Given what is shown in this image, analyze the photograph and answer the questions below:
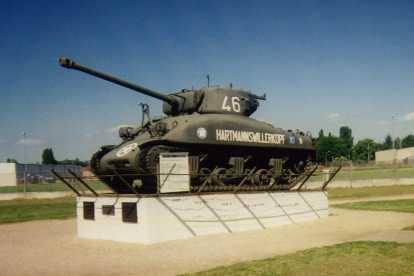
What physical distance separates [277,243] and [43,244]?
6.72m

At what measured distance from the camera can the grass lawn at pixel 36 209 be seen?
78.3 ft

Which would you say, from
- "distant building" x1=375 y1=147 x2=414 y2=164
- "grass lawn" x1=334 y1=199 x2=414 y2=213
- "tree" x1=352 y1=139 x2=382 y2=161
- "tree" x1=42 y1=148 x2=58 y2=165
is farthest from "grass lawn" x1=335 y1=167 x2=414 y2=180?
"tree" x1=42 y1=148 x2=58 y2=165

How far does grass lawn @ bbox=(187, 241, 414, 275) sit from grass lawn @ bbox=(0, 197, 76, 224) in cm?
1527

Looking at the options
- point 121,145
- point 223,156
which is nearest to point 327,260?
point 223,156

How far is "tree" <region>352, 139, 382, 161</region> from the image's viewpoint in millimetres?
136750

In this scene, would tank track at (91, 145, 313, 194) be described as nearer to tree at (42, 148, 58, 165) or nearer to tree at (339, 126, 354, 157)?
tree at (339, 126, 354, 157)

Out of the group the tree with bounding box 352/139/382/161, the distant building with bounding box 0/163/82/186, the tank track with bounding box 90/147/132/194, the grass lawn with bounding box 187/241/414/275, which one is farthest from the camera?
the tree with bounding box 352/139/382/161

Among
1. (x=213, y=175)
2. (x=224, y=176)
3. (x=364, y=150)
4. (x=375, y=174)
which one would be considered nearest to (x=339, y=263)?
(x=213, y=175)

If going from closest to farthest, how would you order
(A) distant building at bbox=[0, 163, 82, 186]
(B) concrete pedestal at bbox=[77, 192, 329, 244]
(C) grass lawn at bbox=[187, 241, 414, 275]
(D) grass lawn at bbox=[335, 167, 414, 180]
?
(C) grass lawn at bbox=[187, 241, 414, 275]
(B) concrete pedestal at bbox=[77, 192, 329, 244]
(D) grass lawn at bbox=[335, 167, 414, 180]
(A) distant building at bbox=[0, 163, 82, 186]

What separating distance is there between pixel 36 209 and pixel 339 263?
2156 centimetres

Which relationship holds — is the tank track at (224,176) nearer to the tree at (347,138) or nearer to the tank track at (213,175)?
the tank track at (213,175)

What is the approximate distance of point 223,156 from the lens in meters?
18.0

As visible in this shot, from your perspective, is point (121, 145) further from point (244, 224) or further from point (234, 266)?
point (234, 266)

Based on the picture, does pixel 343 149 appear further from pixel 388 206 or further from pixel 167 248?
pixel 167 248
